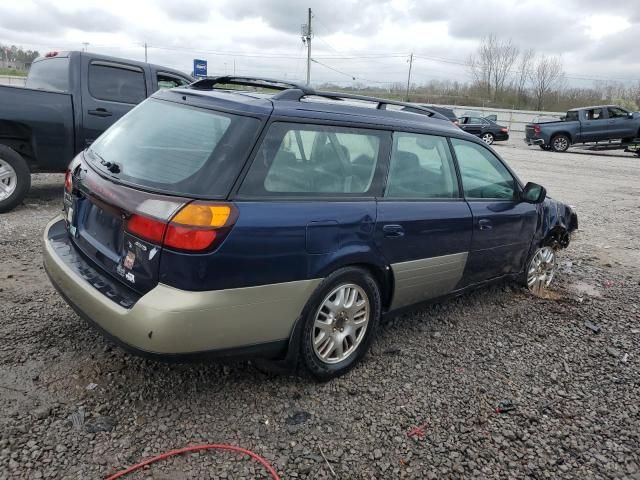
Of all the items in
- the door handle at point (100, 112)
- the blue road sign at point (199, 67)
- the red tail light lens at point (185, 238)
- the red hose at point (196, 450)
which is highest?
the blue road sign at point (199, 67)

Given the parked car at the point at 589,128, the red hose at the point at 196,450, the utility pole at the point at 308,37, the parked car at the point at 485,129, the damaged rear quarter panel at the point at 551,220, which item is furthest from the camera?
the utility pole at the point at 308,37

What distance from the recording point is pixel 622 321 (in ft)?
14.5

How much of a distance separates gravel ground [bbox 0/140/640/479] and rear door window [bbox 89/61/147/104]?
10.7 feet

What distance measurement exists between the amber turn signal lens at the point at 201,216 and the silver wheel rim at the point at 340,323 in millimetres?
812

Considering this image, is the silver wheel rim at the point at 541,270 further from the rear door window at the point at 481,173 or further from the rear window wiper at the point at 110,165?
the rear window wiper at the point at 110,165

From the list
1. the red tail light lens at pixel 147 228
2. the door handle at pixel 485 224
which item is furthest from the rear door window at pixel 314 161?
the door handle at pixel 485 224

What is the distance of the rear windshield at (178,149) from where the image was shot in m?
2.57

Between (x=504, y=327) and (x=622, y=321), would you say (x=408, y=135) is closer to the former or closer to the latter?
(x=504, y=327)

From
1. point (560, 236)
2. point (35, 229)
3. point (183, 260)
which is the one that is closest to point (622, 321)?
point (560, 236)

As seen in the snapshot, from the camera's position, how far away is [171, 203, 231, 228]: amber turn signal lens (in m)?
2.42

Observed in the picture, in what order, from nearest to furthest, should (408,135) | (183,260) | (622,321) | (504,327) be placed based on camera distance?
(183,260), (408,135), (504,327), (622,321)

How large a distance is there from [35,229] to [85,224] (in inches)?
124

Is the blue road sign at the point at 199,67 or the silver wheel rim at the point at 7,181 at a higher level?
the blue road sign at the point at 199,67

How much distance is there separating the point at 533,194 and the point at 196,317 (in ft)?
10.1
